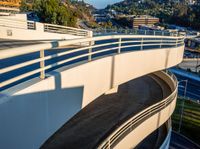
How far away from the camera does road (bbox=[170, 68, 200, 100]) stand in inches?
1656

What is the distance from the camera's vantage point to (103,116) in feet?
31.4

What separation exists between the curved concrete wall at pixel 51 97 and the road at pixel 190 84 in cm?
3499

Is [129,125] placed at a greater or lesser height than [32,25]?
lesser

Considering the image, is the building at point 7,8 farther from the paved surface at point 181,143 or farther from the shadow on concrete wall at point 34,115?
the shadow on concrete wall at point 34,115

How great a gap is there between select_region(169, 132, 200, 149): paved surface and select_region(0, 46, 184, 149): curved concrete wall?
14141 mm

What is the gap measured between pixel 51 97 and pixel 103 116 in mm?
4587

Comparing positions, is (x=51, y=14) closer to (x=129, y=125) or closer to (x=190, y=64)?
(x=190, y=64)

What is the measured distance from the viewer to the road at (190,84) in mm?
42053

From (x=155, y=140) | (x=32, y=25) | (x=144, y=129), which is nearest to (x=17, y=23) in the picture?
(x=32, y=25)

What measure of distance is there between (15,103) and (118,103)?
724 cm

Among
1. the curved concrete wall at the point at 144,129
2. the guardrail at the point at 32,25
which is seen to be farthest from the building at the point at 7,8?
the curved concrete wall at the point at 144,129

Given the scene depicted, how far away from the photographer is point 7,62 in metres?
7.67

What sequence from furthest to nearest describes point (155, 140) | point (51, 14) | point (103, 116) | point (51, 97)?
point (51, 14) → point (155, 140) → point (103, 116) → point (51, 97)

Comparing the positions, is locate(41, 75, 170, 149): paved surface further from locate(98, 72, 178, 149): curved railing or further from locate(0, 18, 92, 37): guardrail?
locate(0, 18, 92, 37): guardrail
